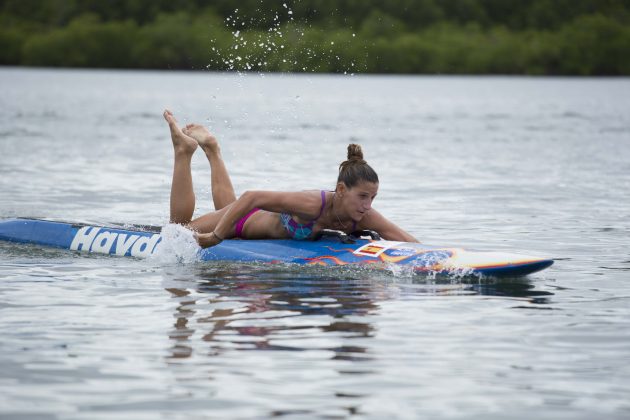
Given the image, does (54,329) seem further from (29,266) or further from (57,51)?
(57,51)

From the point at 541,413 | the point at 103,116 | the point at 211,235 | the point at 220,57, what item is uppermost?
the point at 220,57

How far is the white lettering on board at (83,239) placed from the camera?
1284 cm

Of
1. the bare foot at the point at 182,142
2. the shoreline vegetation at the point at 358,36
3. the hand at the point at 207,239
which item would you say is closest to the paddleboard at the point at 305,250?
the hand at the point at 207,239

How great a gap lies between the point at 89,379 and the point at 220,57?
109 m

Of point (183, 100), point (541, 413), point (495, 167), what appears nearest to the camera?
point (541, 413)

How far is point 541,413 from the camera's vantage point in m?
7.09

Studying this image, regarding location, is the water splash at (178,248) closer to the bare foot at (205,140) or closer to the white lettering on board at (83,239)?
the white lettering on board at (83,239)

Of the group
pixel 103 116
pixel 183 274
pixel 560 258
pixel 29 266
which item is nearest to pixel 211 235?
pixel 183 274

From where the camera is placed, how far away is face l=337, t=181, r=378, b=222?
10.9m

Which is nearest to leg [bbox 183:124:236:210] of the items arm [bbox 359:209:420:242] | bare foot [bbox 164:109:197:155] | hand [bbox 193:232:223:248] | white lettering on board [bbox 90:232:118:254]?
bare foot [bbox 164:109:197:155]

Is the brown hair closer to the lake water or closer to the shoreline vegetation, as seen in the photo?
the lake water

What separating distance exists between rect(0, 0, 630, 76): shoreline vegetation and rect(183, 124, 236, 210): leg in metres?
89.4

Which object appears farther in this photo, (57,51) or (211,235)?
(57,51)

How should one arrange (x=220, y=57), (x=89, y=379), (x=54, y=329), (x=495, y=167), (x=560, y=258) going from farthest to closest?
(x=220, y=57) < (x=495, y=167) < (x=560, y=258) < (x=54, y=329) < (x=89, y=379)
